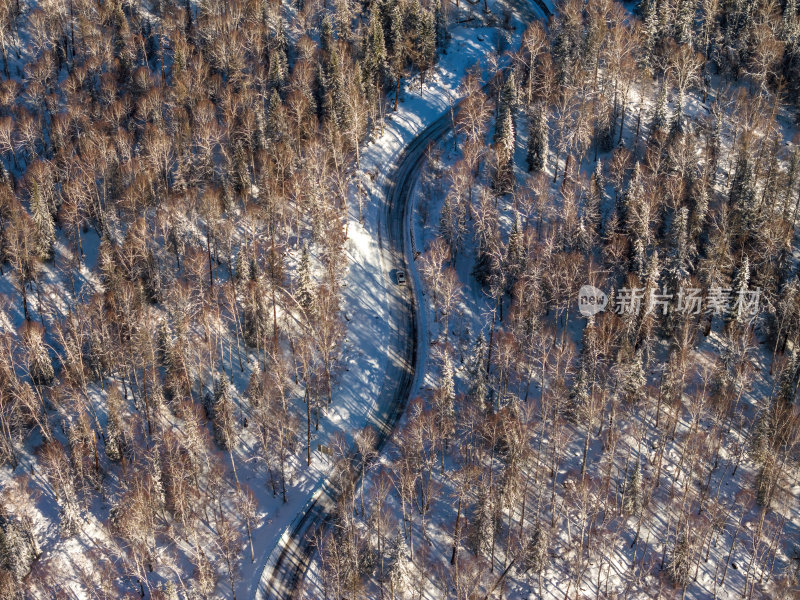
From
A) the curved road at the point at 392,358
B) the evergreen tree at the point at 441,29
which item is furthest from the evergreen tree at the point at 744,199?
the evergreen tree at the point at 441,29

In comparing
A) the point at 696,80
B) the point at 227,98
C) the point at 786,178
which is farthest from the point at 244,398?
the point at 696,80

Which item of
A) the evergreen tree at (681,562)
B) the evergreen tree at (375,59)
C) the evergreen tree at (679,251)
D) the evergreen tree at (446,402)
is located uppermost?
the evergreen tree at (375,59)

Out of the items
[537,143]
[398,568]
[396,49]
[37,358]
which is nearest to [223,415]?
[37,358]

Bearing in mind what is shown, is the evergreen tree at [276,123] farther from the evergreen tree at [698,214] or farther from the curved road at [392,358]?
the evergreen tree at [698,214]

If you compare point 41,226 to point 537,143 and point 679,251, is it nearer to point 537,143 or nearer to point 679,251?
point 537,143

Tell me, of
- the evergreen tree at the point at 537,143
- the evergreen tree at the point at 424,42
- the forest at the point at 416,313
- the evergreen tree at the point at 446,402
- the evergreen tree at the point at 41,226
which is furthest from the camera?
the evergreen tree at the point at 424,42

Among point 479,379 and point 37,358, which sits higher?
point 37,358

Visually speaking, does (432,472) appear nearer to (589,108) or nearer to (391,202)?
(391,202)
